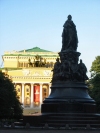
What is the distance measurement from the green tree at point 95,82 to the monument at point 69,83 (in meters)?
31.7

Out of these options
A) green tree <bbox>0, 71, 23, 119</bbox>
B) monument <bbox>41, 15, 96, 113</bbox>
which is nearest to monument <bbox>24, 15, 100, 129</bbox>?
monument <bbox>41, 15, 96, 113</bbox>

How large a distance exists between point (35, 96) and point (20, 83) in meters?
5.35

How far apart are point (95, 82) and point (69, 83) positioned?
128ft

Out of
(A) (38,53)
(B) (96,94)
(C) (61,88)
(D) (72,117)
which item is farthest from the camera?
(A) (38,53)

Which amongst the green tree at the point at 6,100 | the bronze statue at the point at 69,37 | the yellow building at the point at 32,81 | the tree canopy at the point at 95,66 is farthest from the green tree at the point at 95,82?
the yellow building at the point at 32,81

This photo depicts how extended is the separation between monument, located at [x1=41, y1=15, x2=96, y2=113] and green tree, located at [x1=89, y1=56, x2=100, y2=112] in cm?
3174

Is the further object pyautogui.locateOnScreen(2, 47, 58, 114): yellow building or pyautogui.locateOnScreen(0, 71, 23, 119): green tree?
pyautogui.locateOnScreen(2, 47, 58, 114): yellow building

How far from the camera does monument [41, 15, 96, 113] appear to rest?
3291 centimetres

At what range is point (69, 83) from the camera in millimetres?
34125

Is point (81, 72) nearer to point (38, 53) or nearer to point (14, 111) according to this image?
point (14, 111)

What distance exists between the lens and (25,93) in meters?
128

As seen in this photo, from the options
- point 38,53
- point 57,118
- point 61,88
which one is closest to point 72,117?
point 57,118

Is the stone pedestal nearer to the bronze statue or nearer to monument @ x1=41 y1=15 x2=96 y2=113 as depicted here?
monument @ x1=41 y1=15 x2=96 y2=113

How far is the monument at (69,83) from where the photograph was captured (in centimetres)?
3291
